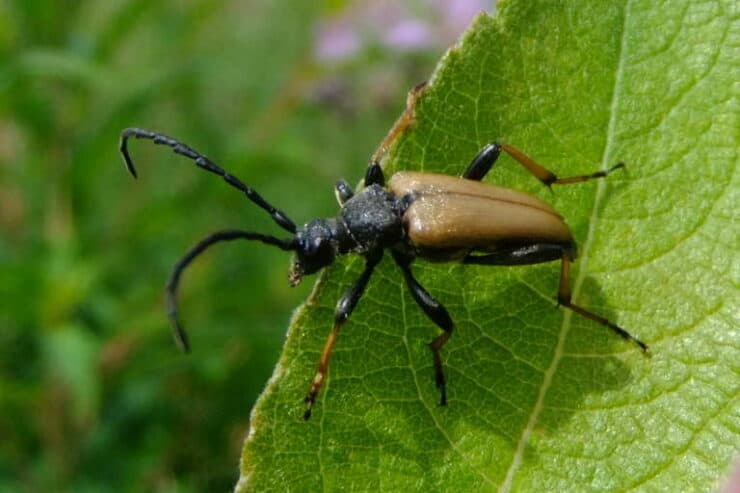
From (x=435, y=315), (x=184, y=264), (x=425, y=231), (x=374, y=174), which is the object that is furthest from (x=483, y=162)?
(x=184, y=264)

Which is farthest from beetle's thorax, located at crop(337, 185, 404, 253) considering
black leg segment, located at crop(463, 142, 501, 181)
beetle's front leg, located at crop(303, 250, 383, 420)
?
beetle's front leg, located at crop(303, 250, 383, 420)

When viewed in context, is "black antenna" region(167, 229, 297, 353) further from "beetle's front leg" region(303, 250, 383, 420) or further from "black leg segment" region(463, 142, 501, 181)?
"black leg segment" region(463, 142, 501, 181)

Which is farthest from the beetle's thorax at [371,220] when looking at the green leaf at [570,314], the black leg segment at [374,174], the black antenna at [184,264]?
the green leaf at [570,314]

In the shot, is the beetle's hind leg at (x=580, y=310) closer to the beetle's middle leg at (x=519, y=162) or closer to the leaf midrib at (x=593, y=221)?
the leaf midrib at (x=593, y=221)

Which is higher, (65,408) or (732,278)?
(65,408)

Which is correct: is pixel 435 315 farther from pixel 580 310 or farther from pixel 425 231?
pixel 425 231

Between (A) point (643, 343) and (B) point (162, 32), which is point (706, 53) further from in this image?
(B) point (162, 32)

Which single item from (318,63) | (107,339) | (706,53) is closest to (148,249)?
(107,339)
